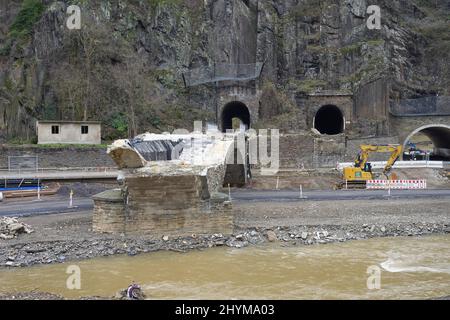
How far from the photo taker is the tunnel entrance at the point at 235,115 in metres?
47.4

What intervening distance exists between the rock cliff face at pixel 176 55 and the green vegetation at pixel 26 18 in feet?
0.47

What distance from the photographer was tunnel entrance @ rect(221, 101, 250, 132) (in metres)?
47.4

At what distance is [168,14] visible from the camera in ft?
156

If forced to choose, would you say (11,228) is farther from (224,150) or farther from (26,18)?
(26,18)

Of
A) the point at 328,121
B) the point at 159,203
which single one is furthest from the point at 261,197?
the point at 328,121

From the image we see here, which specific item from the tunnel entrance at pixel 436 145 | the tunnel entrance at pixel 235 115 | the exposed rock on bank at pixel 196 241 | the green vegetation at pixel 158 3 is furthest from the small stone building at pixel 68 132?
the tunnel entrance at pixel 436 145

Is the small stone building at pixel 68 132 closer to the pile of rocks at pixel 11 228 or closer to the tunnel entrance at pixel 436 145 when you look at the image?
the pile of rocks at pixel 11 228

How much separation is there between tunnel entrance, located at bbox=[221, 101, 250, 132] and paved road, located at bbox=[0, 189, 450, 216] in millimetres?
20513

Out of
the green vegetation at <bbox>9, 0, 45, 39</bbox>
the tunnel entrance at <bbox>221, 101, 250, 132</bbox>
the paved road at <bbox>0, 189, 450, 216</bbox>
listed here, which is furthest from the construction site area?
the tunnel entrance at <bbox>221, 101, 250, 132</bbox>

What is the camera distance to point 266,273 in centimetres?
1485

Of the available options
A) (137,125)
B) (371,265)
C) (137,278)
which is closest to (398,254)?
(371,265)

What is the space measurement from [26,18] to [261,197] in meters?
36.9
